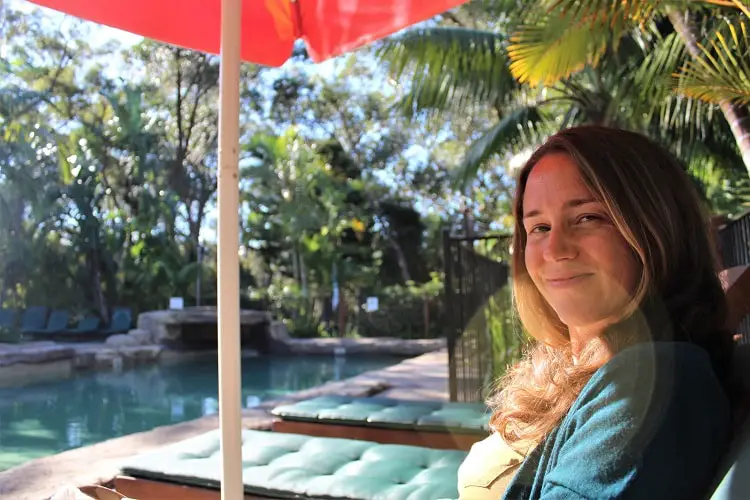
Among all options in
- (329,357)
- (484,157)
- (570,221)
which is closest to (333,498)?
(570,221)

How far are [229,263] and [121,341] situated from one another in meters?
13.0

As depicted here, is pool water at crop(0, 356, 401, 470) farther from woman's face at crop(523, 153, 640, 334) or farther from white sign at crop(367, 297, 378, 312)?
woman's face at crop(523, 153, 640, 334)

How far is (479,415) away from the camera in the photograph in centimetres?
345

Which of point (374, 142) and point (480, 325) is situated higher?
point (374, 142)

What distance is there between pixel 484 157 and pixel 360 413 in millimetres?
3854

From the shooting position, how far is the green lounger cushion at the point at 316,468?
209 centimetres

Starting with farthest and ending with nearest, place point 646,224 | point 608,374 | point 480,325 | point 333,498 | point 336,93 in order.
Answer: point 336,93 → point 480,325 → point 333,498 → point 646,224 → point 608,374

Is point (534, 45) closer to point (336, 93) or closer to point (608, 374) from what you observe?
point (608, 374)

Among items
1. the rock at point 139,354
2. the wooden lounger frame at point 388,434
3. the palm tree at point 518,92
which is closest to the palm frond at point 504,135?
the palm tree at point 518,92

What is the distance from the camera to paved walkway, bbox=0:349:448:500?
292 cm

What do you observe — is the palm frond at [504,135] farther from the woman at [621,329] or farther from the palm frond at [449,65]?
the woman at [621,329]

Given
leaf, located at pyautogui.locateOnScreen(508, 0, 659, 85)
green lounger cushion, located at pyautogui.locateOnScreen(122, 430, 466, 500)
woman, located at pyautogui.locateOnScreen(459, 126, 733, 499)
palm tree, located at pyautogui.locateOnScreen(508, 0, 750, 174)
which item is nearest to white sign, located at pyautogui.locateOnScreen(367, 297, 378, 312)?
A: palm tree, located at pyautogui.locateOnScreen(508, 0, 750, 174)

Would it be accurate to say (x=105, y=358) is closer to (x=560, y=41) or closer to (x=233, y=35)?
(x=560, y=41)

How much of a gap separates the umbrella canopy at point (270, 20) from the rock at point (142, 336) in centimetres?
1258
